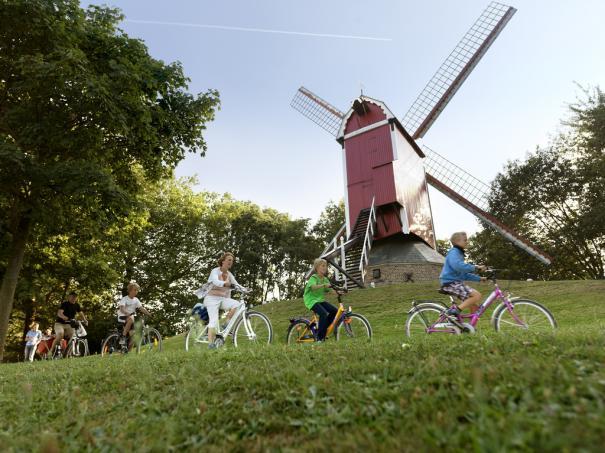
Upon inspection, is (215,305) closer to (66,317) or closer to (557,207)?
(66,317)

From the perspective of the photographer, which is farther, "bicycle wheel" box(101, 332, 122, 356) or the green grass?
"bicycle wheel" box(101, 332, 122, 356)

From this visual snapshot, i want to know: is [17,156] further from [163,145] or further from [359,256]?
[359,256]

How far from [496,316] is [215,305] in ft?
19.6

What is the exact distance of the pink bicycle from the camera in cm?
752

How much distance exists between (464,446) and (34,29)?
1474cm

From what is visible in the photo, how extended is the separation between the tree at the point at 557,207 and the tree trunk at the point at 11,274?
2978 cm

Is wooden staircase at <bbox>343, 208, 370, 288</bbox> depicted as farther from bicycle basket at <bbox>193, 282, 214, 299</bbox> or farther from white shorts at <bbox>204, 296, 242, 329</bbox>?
bicycle basket at <bbox>193, 282, 214, 299</bbox>

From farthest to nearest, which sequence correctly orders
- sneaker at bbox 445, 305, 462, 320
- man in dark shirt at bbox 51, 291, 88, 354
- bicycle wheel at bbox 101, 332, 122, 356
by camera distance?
1. man in dark shirt at bbox 51, 291, 88, 354
2. bicycle wheel at bbox 101, 332, 122, 356
3. sneaker at bbox 445, 305, 462, 320

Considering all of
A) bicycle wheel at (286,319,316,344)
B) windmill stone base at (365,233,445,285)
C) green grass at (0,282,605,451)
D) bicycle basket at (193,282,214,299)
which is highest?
windmill stone base at (365,233,445,285)

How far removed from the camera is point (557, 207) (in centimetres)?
2998

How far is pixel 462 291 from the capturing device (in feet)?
26.3

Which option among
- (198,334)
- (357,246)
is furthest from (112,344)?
(357,246)

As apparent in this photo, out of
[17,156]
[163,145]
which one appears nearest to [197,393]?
[17,156]

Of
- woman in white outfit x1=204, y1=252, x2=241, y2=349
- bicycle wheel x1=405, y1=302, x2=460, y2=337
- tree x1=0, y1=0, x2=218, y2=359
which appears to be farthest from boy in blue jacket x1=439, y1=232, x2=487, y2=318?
tree x1=0, y1=0, x2=218, y2=359
